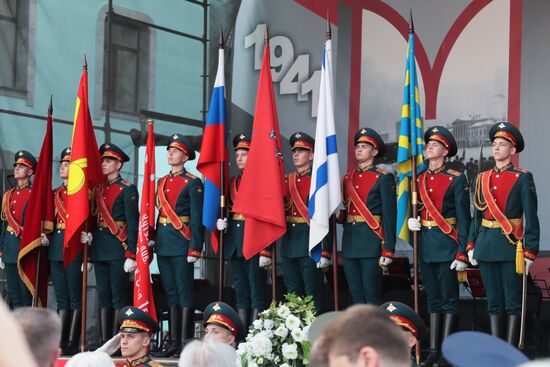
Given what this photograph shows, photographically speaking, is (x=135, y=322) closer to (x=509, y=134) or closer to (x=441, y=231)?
(x=441, y=231)

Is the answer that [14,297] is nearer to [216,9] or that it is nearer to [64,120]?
[64,120]

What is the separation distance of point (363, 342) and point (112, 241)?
6654mm

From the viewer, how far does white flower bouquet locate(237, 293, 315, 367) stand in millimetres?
4887

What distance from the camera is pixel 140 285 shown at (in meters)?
7.75

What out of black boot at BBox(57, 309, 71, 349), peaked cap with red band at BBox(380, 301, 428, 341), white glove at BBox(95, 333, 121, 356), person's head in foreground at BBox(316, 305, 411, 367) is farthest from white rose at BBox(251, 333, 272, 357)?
black boot at BBox(57, 309, 71, 349)

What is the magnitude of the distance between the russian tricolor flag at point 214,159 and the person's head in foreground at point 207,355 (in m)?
4.95

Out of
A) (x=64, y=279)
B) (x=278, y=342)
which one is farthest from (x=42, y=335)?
(x=64, y=279)

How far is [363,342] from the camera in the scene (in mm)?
1687

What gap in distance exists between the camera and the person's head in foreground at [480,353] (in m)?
1.54

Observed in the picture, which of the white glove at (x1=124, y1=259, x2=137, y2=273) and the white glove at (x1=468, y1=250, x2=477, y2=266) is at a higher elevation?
the white glove at (x1=468, y1=250, x2=477, y2=266)

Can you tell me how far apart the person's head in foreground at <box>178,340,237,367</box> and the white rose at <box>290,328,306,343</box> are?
7.07 feet

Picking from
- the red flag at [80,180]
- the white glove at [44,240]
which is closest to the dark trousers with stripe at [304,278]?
the red flag at [80,180]

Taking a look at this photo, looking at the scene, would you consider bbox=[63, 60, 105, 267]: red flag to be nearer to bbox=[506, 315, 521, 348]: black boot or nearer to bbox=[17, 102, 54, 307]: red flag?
bbox=[17, 102, 54, 307]: red flag

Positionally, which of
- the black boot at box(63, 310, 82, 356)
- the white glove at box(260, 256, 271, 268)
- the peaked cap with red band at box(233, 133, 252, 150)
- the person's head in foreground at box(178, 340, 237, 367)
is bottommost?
the black boot at box(63, 310, 82, 356)
